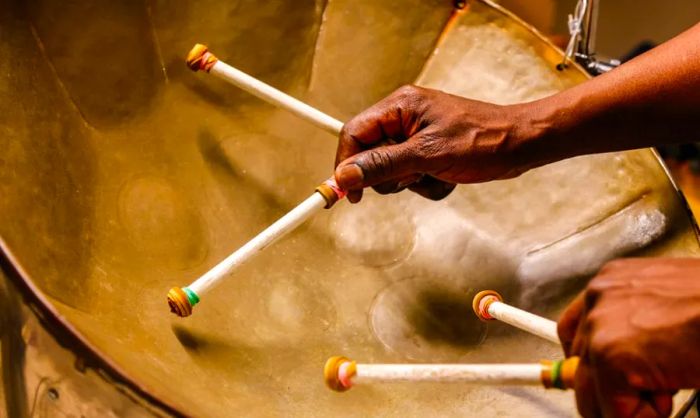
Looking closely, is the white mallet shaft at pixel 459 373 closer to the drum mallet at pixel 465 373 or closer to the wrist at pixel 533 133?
the drum mallet at pixel 465 373

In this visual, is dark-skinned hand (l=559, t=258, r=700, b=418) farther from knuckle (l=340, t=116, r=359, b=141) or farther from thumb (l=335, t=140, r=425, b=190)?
knuckle (l=340, t=116, r=359, b=141)

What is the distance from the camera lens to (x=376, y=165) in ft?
3.96

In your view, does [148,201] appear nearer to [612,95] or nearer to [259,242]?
[259,242]

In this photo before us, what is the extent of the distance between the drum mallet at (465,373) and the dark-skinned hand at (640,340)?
4 cm

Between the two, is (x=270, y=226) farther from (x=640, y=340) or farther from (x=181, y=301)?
(x=640, y=340)

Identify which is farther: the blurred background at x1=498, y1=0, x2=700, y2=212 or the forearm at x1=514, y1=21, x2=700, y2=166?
the blurred background at x1=498, y1=0, x2=700, y2=212

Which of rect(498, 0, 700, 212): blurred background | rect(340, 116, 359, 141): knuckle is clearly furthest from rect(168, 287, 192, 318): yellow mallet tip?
rect(498, 0, 700, 212): blurred background

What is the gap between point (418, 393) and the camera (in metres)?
1.23

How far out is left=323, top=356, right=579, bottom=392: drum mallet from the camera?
0.86 m

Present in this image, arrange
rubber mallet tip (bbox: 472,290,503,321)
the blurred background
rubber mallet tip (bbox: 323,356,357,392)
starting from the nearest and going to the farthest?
1. rubber mallet tip (bbox: 323,356,357,392)
2. rubber mallet tip (bbox: 472,290,503,321)
3. the blurred background

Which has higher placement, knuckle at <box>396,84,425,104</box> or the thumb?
knuckle at <box>396,84,425,104</box>

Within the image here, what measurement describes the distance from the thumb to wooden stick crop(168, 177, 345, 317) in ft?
0.16

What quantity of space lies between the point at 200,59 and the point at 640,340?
3.01 feet

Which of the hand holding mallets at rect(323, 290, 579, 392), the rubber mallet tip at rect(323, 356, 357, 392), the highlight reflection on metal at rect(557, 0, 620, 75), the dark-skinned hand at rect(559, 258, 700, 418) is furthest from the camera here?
the highlight reflection on metal at rect(557, 0, 620, 75)
